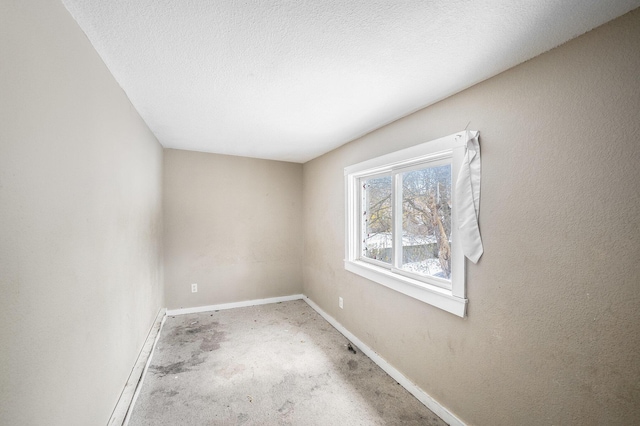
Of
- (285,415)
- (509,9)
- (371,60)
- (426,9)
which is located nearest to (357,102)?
(371,60)

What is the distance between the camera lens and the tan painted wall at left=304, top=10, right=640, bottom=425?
101 cm

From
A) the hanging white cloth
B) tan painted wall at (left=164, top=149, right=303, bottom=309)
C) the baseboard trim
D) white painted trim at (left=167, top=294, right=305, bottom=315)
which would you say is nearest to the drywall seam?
the baseboard trim

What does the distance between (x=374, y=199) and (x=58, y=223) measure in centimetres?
242

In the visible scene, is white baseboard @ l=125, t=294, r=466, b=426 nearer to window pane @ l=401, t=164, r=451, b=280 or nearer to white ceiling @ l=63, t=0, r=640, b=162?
window pane @ l=401, t=164, r=451, b=280

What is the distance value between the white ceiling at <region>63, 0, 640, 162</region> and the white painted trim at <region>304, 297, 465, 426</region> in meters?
2.16

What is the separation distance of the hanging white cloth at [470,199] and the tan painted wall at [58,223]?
2.00m

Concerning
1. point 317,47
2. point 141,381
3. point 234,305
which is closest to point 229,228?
point 234,305

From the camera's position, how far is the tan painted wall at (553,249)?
3.33 feet

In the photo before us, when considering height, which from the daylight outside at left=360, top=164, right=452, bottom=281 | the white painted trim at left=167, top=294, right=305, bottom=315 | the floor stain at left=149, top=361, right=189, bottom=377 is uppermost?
the daylight outside at left=360, top=164, right=452, bottom=281

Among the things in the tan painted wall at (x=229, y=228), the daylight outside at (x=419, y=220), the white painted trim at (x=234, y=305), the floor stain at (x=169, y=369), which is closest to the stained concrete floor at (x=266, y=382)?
the floor stain at (x=169, y=369)

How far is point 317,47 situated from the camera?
1.25m

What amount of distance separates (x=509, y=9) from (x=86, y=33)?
186 centimetres

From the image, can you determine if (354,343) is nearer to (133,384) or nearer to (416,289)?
(416,289)

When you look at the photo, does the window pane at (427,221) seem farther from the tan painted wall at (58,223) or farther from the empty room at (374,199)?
the tan painted wall at (58,223)
